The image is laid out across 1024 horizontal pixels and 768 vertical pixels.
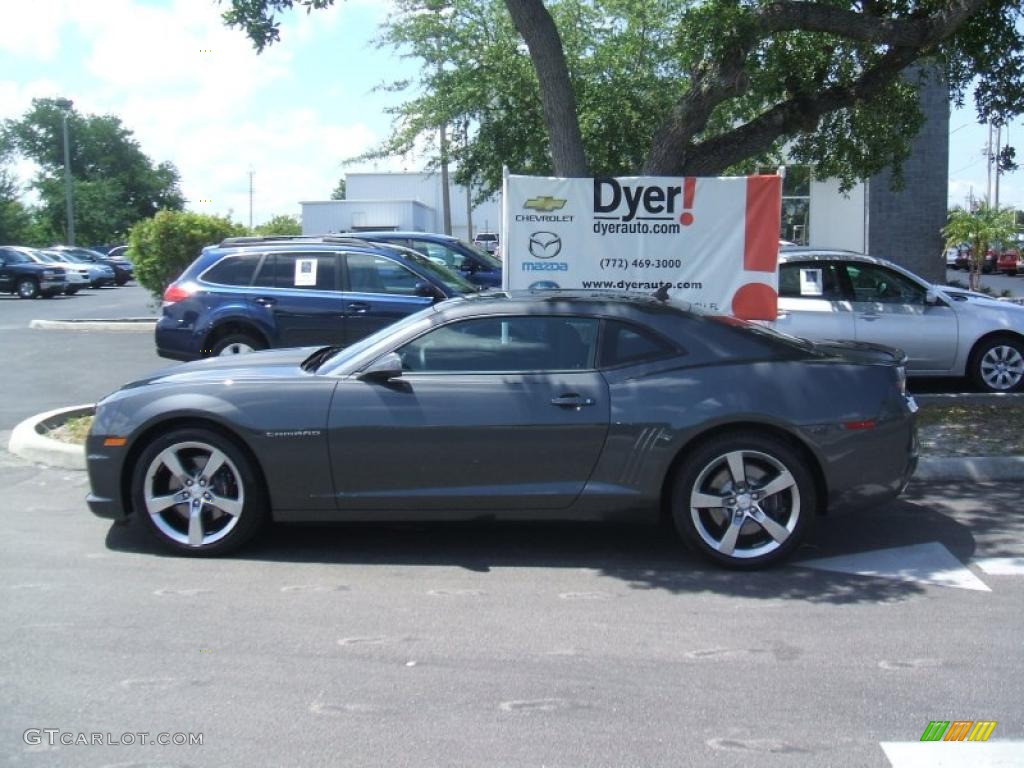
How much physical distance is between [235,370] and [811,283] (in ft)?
22.2

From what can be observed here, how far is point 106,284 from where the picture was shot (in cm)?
3906

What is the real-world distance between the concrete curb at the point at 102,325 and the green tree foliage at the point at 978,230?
593 inches

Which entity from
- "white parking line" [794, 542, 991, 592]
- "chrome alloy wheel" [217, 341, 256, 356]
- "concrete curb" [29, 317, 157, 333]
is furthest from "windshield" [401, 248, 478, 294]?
"concrete curb" [29, 317, 157, 333]

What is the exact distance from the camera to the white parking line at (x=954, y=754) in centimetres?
357

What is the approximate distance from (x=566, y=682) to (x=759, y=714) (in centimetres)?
79

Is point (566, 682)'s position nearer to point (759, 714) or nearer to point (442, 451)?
point (759, 714)

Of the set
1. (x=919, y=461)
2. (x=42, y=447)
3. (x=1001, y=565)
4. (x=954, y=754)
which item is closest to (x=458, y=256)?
(x=42, y=447)

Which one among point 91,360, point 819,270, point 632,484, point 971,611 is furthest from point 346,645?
point 91,360

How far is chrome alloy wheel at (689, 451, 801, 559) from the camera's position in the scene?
5.55m

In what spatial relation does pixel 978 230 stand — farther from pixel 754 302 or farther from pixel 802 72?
pixel 754 302

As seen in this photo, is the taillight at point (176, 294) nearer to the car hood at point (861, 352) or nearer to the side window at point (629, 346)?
the side window at point (629, 346)

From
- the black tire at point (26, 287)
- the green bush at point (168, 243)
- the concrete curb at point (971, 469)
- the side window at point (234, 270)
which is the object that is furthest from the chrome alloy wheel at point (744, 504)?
the black tire at point (26, 287)

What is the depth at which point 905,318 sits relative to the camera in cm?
1058

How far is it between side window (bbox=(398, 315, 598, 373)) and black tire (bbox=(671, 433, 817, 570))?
0.87 m
